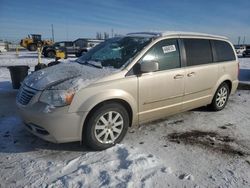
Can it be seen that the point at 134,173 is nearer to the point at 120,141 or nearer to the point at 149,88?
the point at 120,141

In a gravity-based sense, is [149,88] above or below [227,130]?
above

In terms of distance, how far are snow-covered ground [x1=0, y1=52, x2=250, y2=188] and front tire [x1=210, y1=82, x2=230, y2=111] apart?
30.6 inches

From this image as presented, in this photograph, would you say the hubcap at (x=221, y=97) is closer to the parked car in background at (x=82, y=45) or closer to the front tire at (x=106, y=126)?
the front tire at (x=106, y=126)

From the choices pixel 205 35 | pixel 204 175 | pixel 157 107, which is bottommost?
pixel 204 175

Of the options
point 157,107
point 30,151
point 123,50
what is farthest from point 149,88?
point 30,151

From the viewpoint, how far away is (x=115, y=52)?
4617mm

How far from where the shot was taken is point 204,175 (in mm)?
3264

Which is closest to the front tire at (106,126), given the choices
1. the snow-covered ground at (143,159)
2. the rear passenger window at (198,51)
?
the snow-covered ground at (143,159)

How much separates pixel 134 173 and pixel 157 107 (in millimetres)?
1515

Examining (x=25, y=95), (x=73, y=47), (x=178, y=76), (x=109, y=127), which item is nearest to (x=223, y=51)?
(x=178, y=76)

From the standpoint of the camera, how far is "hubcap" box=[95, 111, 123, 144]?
12.5 feet

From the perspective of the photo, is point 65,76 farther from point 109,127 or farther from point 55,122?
point 109,127

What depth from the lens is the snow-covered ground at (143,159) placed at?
3.11 m

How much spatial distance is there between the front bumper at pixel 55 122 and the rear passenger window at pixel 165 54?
57.4 inches
